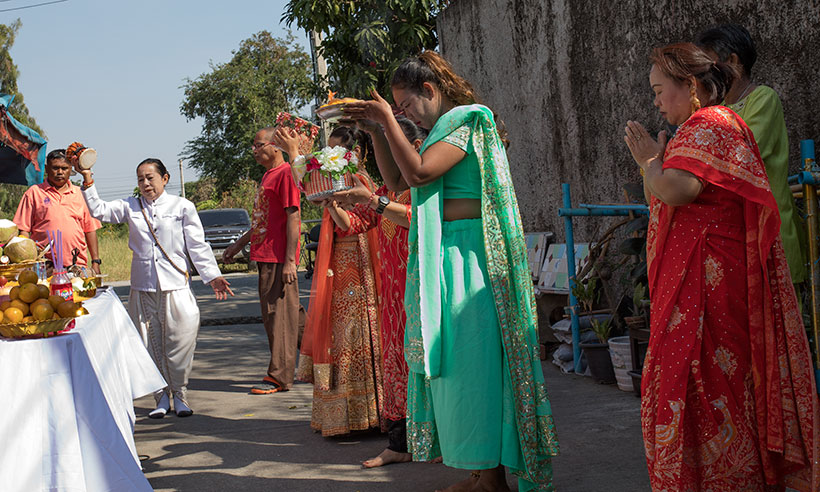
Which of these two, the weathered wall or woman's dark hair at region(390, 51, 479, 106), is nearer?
woman's dark hair at region(390, 51, 479, 106)

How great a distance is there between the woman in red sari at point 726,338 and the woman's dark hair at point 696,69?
1 centimetres

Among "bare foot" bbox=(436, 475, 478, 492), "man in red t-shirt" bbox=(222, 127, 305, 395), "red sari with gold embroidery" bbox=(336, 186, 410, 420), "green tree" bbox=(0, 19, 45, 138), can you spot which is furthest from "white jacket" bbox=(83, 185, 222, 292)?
"green tree" bbox=(0, 19, 45, 138)

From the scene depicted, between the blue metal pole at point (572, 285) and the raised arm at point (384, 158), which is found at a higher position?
the raised arm at point (384, 158)

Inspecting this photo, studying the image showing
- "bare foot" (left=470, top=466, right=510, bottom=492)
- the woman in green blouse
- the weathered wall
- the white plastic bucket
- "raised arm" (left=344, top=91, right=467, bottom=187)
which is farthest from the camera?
the white plastic bucket

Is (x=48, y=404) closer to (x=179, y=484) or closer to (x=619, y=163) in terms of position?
(x=179, y=484)

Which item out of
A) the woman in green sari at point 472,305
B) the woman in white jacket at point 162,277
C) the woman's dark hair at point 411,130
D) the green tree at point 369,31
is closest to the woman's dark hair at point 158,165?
the woman in white jacket at point 162,277

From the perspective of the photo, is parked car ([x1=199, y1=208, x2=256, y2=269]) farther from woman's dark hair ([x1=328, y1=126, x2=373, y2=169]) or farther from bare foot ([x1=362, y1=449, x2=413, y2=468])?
bare foot ([x1=362, y1=449, x2=413, y2=468])

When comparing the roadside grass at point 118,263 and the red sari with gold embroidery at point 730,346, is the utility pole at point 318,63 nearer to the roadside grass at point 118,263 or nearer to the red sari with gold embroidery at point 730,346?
the roadside grass at point 118,263

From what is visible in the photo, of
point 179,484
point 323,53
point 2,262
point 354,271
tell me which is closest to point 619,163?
point 354,271

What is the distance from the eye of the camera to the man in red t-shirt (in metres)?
6.61

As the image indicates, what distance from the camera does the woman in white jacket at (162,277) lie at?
19.5 feet

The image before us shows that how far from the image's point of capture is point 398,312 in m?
4.54

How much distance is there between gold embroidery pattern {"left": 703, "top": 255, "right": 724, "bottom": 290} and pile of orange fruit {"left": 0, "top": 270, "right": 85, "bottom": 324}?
241 cm

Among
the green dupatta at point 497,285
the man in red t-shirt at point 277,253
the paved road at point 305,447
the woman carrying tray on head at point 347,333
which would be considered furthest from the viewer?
the man in red t-shirt at point 277,253
